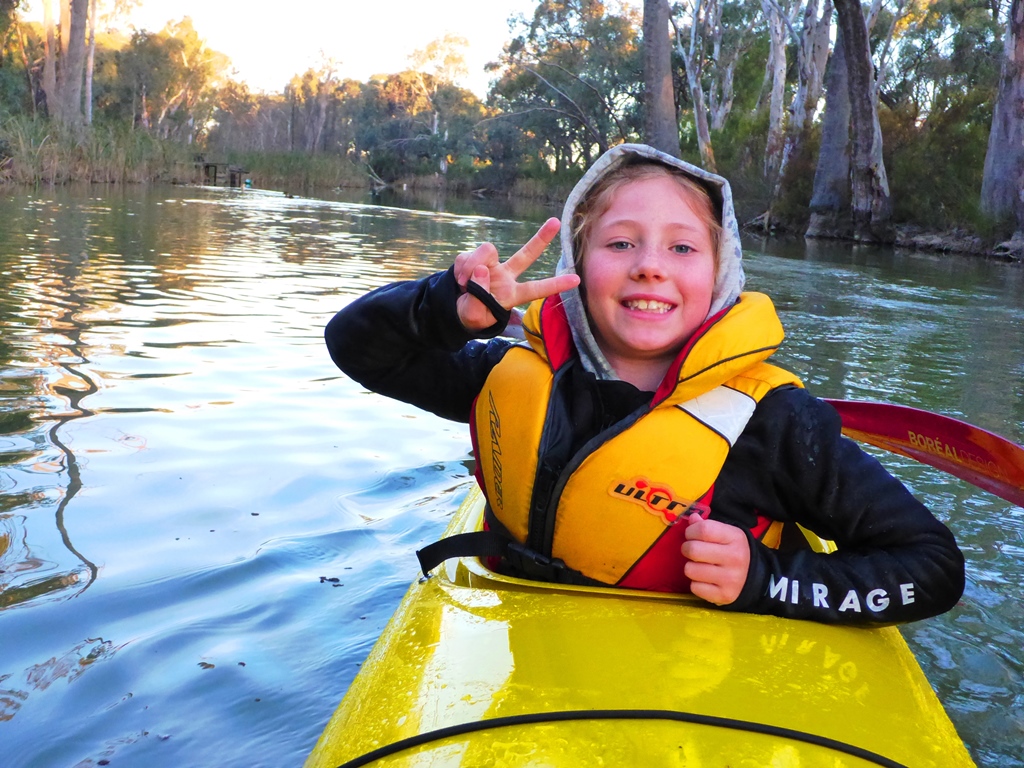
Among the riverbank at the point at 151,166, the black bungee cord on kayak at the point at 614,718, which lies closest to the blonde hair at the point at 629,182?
the black bungee cord on kayak at the point at 614,718

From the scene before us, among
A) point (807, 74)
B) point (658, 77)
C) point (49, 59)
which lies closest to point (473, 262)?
point (658, 77)

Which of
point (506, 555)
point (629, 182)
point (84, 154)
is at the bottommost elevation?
point (506, 555)

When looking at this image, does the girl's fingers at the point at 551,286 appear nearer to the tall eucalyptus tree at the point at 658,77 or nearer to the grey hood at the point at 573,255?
the grey hood at the point at 573,255

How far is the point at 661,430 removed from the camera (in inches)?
69.0

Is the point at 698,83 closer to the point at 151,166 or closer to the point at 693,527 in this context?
the point at 151,166

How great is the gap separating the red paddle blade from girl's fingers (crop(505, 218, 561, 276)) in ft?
3.67

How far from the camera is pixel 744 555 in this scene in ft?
5.57

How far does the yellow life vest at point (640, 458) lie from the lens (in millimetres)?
1743

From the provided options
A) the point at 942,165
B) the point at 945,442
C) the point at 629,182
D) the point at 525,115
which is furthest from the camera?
the point at 525,115

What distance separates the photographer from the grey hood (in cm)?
196

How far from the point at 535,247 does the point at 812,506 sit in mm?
693

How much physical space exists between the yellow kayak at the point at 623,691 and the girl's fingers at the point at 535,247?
1.90 feet

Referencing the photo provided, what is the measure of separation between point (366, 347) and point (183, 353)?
3.00 m

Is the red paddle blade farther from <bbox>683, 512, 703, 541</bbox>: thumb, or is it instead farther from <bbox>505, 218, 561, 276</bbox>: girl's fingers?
<bbox>505, 218, 561, 276</bbox>: girl's fingers
